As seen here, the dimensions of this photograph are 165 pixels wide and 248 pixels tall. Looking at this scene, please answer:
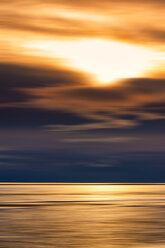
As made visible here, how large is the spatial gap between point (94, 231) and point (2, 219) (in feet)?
38.1

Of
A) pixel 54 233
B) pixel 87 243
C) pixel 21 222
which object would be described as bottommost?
pixel 87 243

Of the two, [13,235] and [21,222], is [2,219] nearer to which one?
[21,222]

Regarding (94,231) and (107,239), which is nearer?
(107,239)

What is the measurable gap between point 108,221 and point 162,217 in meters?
6.69

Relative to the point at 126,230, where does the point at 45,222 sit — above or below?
above

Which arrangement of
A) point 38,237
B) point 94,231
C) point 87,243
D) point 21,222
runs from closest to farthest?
point 87,243 < point 38,237 < point 94,231 < point 21,222

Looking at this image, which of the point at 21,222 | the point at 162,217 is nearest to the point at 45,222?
the point at 21,222

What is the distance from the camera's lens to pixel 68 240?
109 ft

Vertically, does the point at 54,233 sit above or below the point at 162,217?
below

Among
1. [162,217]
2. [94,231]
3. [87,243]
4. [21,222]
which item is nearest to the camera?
[87,243]

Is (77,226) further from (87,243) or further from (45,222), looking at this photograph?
(87,243)

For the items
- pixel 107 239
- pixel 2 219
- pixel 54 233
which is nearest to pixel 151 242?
pixel 107 239

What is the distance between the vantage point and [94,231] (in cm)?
3775

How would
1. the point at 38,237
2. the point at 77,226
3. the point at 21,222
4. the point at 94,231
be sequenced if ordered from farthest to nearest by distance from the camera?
1. the point at 21,222
2. the point at 77,226
3. the point at 94,231
4. the point at 38,237
